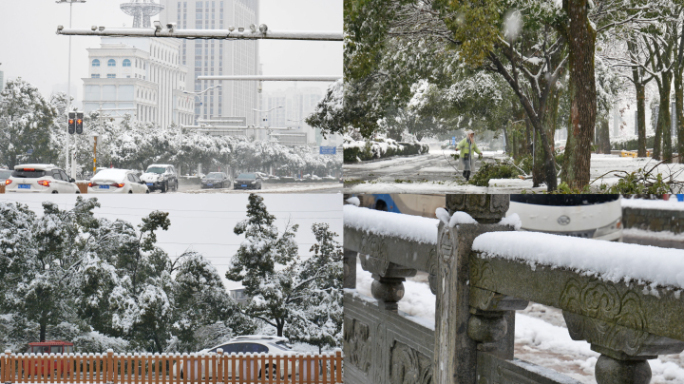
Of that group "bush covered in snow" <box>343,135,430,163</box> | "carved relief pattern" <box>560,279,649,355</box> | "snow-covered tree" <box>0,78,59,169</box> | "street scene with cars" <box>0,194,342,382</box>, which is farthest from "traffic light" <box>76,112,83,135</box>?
"carved relief pattern" <box>560,279,649,355</box>

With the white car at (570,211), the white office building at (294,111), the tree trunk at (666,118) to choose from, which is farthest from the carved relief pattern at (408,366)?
the white office building at (294,111)

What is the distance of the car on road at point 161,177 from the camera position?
7691mm

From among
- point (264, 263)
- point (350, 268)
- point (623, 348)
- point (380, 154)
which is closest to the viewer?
point (623, 348)

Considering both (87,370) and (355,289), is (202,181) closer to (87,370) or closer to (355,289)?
(87,370)

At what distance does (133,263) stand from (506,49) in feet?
16.6

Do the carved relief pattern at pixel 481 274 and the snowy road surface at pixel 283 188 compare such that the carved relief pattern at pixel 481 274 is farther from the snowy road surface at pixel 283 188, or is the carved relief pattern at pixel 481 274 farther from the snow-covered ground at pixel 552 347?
the snowy road surface at pixel 283 188

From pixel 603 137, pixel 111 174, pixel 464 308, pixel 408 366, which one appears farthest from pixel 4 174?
pixel 464 308

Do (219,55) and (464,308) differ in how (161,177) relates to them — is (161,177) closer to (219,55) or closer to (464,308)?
(219,55)

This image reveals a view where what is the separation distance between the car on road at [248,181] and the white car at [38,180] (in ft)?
5.73

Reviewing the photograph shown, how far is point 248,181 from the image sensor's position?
7.82m

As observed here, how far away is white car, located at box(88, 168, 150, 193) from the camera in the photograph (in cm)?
776

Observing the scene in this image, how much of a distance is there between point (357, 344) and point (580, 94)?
2907mm

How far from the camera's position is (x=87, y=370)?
26.2ft

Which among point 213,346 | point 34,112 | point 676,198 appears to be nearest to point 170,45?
point 34,112
